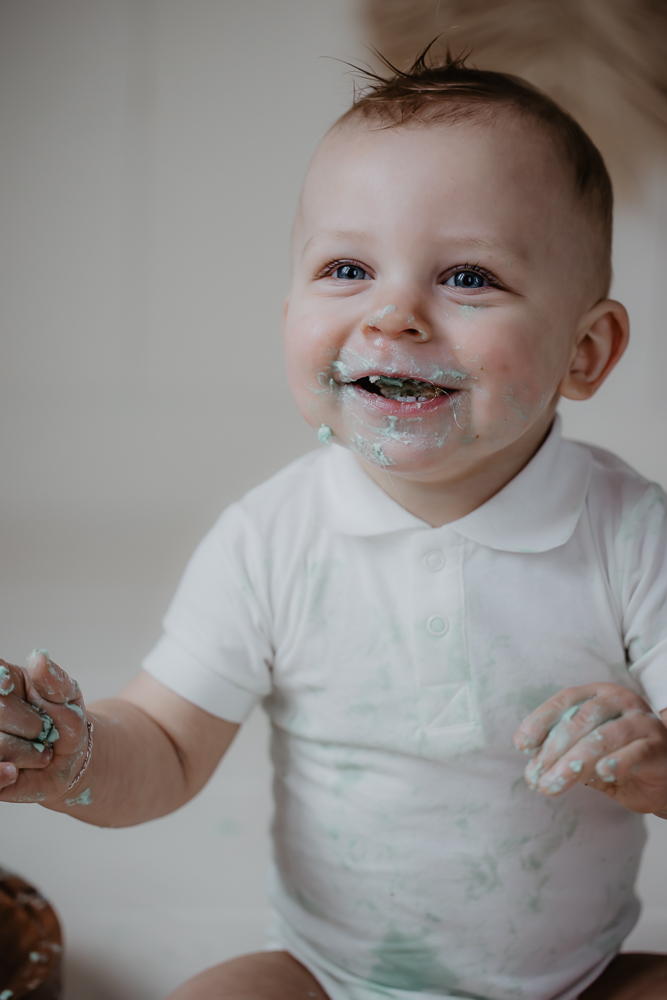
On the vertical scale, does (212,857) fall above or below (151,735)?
below

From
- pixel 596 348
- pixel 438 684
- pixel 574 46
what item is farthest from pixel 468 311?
pixel 574 46

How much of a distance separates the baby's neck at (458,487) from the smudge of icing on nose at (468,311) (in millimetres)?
112

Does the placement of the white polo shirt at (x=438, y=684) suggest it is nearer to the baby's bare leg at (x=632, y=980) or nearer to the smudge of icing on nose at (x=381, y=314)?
the baby's bare leg at (x=632, y=980)

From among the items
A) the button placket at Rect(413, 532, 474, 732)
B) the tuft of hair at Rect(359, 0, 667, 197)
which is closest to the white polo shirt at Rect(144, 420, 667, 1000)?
the button placket at Rect(413, 532, 474, 732)

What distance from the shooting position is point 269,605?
619 millimetres

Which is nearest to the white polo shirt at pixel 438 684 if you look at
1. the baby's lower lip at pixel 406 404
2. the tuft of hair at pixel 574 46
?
the baby's lower lip at pixel 406 404

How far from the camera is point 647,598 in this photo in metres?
0.58

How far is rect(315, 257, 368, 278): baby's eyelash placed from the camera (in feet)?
1.72

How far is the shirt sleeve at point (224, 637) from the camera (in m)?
0.61

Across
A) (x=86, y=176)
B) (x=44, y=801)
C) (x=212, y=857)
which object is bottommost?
(x=212, y=857)

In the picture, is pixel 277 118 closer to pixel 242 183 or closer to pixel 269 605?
pixel 242 183

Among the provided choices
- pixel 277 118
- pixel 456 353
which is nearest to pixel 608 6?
pixel 277 118

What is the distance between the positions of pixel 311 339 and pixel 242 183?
580 mm

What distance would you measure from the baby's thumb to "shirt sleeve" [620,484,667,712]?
1.12 feet
